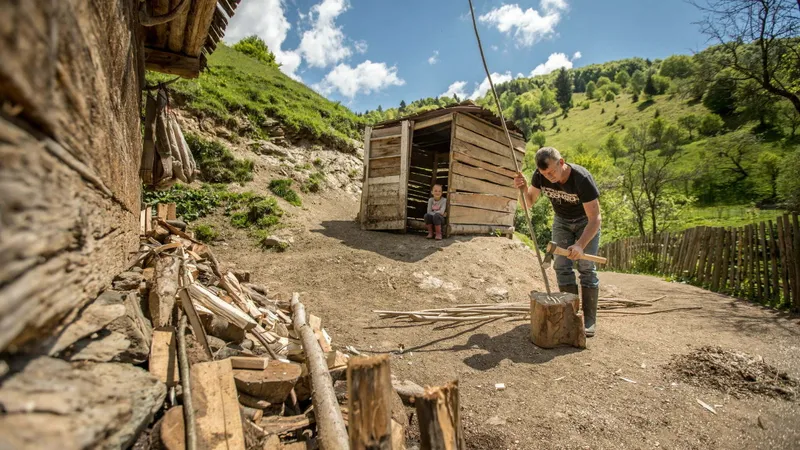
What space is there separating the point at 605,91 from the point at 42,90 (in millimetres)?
136991

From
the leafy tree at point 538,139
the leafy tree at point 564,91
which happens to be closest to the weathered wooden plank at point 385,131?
the leafy tree at point 538,139

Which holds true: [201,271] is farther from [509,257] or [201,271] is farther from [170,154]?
[509,257]

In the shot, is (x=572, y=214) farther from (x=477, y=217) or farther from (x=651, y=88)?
(x=651, y=88)

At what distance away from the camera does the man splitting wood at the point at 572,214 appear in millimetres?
3924

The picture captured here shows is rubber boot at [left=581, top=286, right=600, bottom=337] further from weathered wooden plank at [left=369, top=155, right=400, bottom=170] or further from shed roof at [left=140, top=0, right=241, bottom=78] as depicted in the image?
weathered wooden plank at [left=369, top=155, right=400, bottom=170]

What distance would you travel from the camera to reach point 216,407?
1.77 metres

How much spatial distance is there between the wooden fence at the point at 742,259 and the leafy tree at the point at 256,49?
26.5 meters

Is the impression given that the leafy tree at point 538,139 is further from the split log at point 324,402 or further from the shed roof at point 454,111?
the split log at point 324,402

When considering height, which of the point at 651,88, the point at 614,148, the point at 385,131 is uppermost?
the point at 651,88

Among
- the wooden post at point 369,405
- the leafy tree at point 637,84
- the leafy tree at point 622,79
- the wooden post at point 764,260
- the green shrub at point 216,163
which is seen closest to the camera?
the wooden post at point 369,405

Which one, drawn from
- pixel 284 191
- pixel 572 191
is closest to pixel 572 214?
pixel 572 191

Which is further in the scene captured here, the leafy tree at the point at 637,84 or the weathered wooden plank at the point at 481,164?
the leafy tree at the point at 637,84

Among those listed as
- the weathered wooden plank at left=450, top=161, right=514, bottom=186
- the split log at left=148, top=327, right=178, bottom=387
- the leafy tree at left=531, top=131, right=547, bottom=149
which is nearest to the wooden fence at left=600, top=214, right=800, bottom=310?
the weathered wooden plank at left=450, top=161, right=514, bottom=186

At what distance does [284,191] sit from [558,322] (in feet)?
28.0
